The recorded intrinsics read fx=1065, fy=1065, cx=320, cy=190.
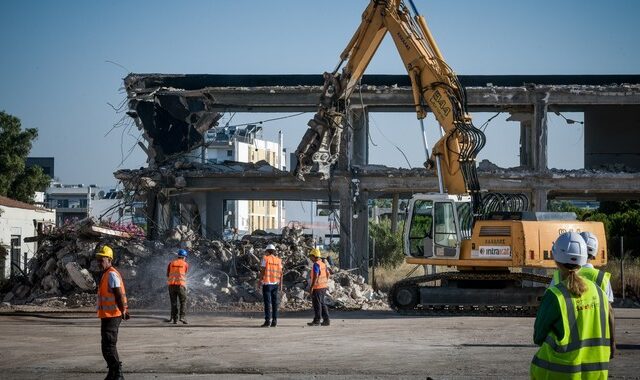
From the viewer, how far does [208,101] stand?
37.2 m

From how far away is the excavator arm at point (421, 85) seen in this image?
24703 mm

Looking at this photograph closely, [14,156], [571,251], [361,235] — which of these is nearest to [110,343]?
[571,251]

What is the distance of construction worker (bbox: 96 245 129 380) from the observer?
41.8 feet

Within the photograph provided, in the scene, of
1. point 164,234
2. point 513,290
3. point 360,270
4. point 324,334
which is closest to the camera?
point 324,334

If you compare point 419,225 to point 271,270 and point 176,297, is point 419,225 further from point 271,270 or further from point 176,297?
point 176,297

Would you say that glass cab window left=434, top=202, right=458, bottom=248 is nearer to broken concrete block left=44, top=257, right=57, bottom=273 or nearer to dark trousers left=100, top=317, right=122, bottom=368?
broken concrete block left=44, top=257, right=57, bottom=273

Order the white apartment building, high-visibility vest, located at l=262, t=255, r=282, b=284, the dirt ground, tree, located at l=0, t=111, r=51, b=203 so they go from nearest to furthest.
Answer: the dirt ground
high-visibility vest, located at l=262, t=255, r=282, b=284
tree, located at l=0, t=111, r=51, b=203
the white apartment building

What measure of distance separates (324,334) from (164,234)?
1248 centimetres

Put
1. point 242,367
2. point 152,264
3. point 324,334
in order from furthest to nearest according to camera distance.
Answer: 1. point 152,264
2. point 324,334
3. point 242,367

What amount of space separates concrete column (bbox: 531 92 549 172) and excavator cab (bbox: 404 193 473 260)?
40.2ft

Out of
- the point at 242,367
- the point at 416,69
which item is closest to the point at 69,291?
the point at 416,69

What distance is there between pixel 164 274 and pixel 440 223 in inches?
343

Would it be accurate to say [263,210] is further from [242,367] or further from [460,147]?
[242,367]

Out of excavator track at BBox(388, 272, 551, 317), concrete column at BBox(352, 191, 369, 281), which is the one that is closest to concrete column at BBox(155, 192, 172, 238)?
concrete column at BBox(352, 191, 369, 281)
